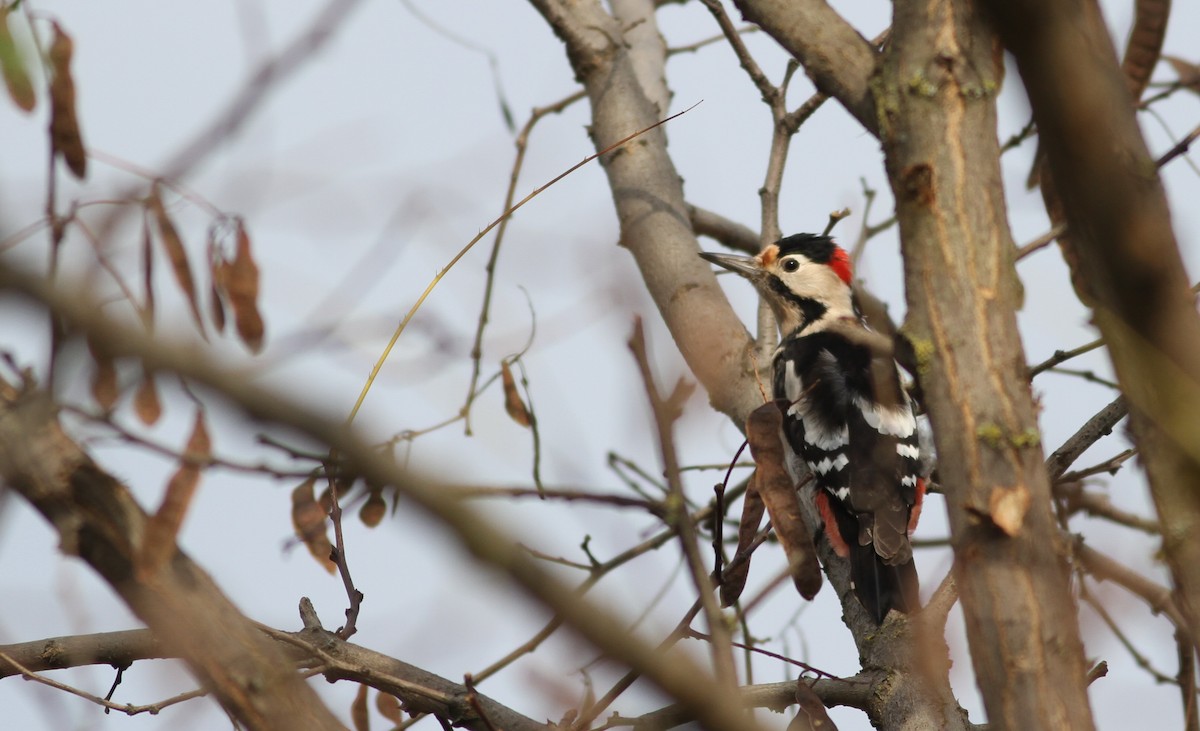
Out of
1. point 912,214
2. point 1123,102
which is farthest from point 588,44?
point 1123,102

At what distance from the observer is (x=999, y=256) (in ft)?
5.57

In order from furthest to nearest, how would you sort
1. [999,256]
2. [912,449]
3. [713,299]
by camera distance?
[912,449] → [713,299] → [999,256]

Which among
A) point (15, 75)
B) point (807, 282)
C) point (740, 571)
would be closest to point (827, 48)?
point (740, 571)

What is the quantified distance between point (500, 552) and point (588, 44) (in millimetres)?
3900

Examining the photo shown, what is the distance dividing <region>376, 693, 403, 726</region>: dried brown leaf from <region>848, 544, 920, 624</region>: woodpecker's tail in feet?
4.60

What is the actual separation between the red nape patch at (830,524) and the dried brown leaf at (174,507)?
8.94ft

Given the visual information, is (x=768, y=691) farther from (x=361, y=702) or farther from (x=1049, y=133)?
(x=1049, y=133)

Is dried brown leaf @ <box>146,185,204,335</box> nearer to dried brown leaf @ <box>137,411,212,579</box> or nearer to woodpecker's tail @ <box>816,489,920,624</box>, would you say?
dried brown leaf @ <box>137,411,212,579</box>

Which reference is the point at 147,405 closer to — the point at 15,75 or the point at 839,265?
the point at 15,75

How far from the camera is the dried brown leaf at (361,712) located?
10.8ft

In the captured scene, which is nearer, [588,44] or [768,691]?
[768,691]

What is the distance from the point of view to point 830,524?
13.7 ft

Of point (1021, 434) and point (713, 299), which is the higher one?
point (713, 299)

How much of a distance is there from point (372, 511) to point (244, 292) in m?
1.11
